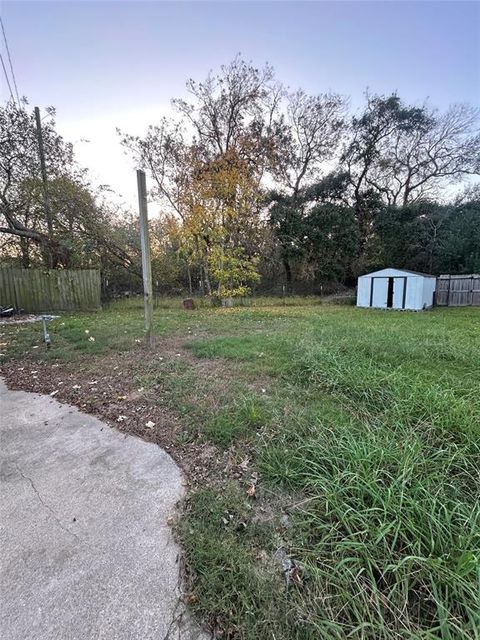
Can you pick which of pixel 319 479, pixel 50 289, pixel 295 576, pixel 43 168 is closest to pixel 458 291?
pixel 319 479

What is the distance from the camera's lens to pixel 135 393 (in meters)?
2.92

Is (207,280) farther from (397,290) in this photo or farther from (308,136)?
(308,136)

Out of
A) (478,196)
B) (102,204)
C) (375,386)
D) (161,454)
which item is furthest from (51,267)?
(478,196)

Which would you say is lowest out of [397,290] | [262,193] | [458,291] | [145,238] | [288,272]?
[458,291]

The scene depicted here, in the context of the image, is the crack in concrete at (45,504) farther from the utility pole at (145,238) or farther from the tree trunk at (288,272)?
the tree trunk at (288,272)

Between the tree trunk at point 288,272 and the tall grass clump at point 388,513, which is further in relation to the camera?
the tree trunk at point 288,272

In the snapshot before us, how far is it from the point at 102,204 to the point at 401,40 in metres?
10.3

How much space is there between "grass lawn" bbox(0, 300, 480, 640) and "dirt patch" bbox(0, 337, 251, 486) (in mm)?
18

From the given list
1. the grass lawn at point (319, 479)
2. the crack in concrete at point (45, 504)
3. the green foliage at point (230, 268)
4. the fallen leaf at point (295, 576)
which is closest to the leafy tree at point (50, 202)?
the green foliage at point (230, 268)

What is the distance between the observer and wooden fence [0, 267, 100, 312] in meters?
9.03

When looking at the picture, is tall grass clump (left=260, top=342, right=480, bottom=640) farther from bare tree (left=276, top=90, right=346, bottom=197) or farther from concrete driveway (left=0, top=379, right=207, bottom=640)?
bare tree (left=276, top=90, right=346, bottom=197)

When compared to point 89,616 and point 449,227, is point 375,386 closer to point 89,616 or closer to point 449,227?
point 89,616

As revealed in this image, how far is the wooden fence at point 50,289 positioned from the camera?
903cm

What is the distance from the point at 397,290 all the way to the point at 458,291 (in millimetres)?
3533
